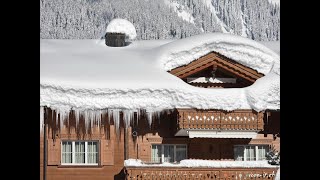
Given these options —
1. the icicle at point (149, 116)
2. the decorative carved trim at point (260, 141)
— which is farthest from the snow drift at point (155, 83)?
the decorative carved trim at point (260, 141)

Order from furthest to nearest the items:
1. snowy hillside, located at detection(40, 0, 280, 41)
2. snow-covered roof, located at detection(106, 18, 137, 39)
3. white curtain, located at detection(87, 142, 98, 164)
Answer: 1. snowy hillside, located at detection(40, 0, 280, 41)
2. snow-covered roof, located at detection(106, 18, 137, 39)
3. white curtain, located at detection(87, 142, 98, 164)

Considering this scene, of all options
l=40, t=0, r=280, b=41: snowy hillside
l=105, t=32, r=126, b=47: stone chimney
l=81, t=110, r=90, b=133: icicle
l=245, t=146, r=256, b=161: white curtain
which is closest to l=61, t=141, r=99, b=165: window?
l=81, t=110, r=90, b=133: icicle

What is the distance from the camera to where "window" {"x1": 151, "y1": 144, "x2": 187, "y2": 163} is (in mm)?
27500

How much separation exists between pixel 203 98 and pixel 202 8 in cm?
5168

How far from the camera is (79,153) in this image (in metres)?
27.2

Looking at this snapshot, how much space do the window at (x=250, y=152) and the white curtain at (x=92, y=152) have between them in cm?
478

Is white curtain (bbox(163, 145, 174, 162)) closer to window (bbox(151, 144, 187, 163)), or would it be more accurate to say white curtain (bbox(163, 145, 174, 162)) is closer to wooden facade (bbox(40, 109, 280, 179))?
window (bbox(151, 144, 187, 163))

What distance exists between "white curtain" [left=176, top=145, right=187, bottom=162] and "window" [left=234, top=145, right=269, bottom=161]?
1769mm

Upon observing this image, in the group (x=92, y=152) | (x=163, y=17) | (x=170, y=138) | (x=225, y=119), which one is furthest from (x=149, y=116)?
(x=163, y=17)

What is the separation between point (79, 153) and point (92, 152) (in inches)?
17.2

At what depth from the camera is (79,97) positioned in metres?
26.8

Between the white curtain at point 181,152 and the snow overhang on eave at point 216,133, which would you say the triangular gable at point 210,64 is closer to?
the snow overhang on eave at point 216,133
